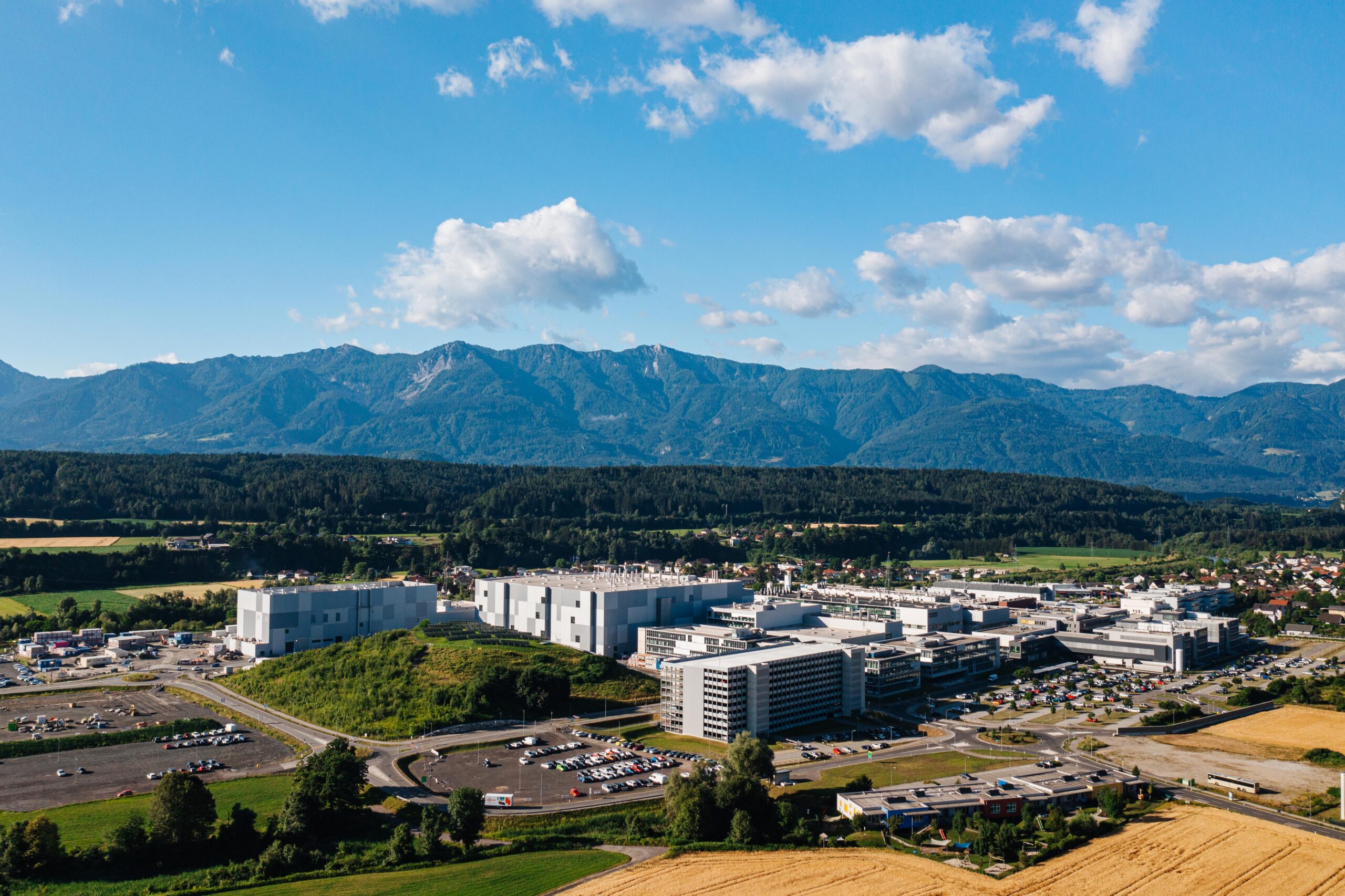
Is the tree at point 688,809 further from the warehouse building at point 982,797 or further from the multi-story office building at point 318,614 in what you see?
the multi-story office building at point 318,614

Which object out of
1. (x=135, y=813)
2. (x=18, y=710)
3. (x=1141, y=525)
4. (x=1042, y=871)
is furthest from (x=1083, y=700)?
(x=1141, y=525)

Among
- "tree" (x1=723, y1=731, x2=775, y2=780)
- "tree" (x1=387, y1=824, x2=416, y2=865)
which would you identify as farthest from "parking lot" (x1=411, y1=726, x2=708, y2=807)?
"tree" (x1=387, y1=824, x2=416, y2=865)

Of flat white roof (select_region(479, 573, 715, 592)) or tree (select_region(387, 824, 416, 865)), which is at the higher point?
flat white roof (select_region(479, 573, 715, 592))

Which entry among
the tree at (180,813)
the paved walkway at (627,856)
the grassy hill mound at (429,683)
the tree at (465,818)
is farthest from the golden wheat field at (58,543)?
the paved walkway at (627,856)

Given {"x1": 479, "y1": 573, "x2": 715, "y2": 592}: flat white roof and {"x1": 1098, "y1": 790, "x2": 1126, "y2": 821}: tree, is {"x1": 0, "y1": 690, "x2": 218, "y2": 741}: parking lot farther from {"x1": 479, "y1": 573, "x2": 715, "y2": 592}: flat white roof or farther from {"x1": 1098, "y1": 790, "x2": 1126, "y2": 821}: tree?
{"x1": 1098, "y1": 790, "x2": 1126, "y2": 821}: tree

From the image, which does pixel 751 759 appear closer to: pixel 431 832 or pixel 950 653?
pixel 431 832

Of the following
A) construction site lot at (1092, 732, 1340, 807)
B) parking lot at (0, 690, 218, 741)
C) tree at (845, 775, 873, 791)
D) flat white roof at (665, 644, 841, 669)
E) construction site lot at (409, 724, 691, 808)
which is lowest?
parking lot at (0, 690, 218, 741)

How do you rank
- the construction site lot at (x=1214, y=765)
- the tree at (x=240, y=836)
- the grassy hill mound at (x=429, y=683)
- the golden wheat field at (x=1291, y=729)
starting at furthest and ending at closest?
the grassy hill mound at (x=429, y=683), the golden wheat field at (x=1291, y=729), the construction site lot at (x=1214, y=765), the tree at (x=240, y=836)
